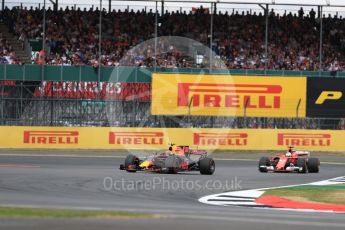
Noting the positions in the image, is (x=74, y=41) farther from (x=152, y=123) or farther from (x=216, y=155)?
(x=216, y=155)

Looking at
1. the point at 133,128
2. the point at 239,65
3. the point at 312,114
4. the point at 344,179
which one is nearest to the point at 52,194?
the point at 344,179

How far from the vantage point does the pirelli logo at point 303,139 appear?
3678 centimetres

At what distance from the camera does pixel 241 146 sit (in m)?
37.1

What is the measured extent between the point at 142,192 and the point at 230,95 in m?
22.2

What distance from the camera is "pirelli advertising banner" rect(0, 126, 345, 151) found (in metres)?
36.2

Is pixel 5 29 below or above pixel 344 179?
above

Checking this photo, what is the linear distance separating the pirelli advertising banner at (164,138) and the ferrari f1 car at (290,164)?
1002cm

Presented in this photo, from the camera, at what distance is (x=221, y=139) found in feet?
121

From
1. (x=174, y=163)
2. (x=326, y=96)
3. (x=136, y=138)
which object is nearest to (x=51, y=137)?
(x=136, y=138)

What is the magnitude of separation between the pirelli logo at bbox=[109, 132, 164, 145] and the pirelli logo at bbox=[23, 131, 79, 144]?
176 centimetres

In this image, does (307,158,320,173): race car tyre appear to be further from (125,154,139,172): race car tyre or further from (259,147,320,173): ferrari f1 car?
(125,154,139,172): race car tyre

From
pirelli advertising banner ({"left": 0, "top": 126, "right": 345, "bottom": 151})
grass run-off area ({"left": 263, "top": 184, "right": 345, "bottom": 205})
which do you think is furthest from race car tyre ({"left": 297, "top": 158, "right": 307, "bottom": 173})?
pirelli advertising banner ({"left": 0, "top": 126, "right": 345, "bottom": 151})

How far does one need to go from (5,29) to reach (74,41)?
3952 mm

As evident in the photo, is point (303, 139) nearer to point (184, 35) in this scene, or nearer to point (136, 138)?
point (136, 138)
